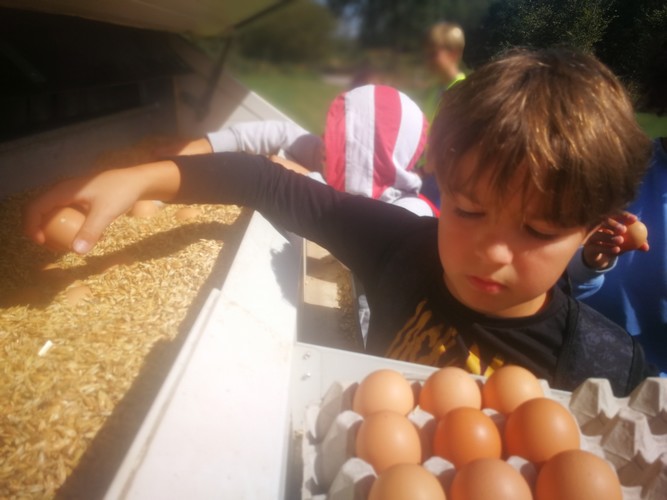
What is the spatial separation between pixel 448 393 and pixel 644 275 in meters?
0.84

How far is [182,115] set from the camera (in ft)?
8.93

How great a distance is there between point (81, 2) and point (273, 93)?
50.8 feet

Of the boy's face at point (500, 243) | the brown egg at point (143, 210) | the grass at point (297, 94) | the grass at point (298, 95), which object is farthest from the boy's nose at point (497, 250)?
the grass at point (298, 95)

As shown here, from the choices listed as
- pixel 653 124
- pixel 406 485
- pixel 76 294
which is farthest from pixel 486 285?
pixel 76 294

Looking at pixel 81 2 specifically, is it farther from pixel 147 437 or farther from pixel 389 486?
pixel 389 486

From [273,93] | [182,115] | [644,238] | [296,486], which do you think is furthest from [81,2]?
[273,93]

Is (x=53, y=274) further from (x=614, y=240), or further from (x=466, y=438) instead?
(x=614, y=240)

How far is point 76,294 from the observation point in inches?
40.1

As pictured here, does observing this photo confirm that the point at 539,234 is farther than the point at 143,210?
No

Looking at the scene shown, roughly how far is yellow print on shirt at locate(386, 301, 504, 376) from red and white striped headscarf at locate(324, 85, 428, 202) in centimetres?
88

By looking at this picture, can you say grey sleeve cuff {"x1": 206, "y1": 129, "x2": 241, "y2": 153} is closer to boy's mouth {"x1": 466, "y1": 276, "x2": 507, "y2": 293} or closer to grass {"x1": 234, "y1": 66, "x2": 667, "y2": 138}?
boy's mouth {"x1": 466, "y1": 276, "x2": 507, "y2": 293}

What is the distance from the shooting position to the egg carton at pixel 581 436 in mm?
605

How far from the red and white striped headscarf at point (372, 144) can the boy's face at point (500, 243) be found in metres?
1.00

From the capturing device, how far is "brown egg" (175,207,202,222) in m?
1.46
